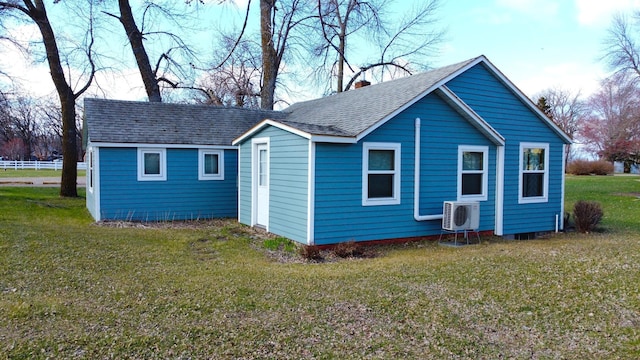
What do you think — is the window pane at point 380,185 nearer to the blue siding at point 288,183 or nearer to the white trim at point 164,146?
the blue siding at point 288,183

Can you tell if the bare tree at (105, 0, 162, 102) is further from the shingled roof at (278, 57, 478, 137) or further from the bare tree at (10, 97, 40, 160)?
the bare tree at (10, 97, 40, 160)

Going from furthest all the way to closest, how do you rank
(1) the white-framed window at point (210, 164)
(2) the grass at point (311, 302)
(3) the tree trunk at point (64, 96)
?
(3) the tree trunk at point (64, 96), (1) the white-framed window at point (210, 164), (2) the grass at point (311, 302)

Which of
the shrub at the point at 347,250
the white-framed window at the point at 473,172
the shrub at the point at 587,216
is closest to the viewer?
the shrub at the point at 347,250

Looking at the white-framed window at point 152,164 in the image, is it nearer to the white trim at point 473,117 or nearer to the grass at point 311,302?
the grass at point 311,302

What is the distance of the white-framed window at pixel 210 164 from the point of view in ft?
45.5

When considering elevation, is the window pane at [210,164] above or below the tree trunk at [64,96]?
below

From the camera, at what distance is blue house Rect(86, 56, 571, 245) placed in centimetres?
938

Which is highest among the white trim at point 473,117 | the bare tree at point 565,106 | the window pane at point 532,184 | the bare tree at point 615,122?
the bare tree at point 565,106

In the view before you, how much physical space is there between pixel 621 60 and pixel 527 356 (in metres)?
29.9

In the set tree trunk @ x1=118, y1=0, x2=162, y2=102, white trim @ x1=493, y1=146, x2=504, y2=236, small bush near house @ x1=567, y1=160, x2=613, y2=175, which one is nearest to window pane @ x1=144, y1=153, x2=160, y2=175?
white trim @ x1=493, y1=146, x2=504, y2=236

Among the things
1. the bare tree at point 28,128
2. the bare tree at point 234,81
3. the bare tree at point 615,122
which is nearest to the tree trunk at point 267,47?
the bare tree at point 234,81

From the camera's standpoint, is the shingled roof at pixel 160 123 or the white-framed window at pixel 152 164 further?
the white-framed window at pixel 152 164

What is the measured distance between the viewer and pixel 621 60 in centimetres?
2781

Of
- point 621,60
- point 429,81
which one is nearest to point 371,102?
point 429,81
